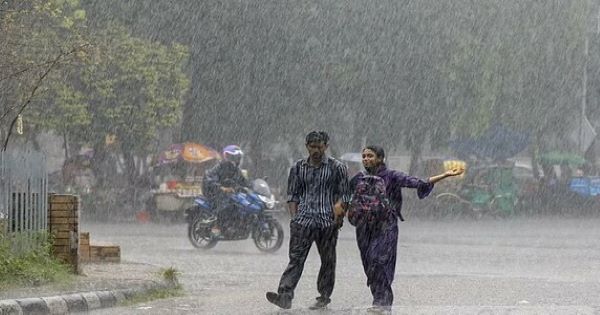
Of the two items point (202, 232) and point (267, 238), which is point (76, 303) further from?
point (202, 232)

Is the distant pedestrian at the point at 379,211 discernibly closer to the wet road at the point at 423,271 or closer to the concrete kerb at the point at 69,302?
the wet road at the point at 423,271

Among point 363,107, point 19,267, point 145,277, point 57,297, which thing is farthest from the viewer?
point 363,107

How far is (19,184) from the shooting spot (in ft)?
45.3

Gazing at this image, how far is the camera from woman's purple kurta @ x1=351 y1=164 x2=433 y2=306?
465 inches

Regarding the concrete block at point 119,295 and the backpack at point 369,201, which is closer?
the backpack at point 369,201

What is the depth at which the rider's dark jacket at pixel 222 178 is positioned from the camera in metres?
21.5

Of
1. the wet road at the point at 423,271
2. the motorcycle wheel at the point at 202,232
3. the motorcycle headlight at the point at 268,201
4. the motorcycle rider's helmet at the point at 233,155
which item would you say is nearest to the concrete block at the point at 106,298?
the wet road at the point at 423,271

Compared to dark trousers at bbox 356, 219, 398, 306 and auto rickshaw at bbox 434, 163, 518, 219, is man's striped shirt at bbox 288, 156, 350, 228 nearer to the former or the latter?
dark trousers at bbox 356, 219, 398, 306

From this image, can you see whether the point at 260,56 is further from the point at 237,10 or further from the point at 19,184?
the point at 19,184

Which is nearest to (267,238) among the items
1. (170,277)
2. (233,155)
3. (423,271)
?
(233,155)

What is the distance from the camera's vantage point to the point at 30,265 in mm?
13461

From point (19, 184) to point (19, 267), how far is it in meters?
0.97

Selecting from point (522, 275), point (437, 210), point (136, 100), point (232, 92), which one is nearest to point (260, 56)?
point (232, 92)

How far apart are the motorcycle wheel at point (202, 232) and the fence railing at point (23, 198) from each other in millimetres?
7655
